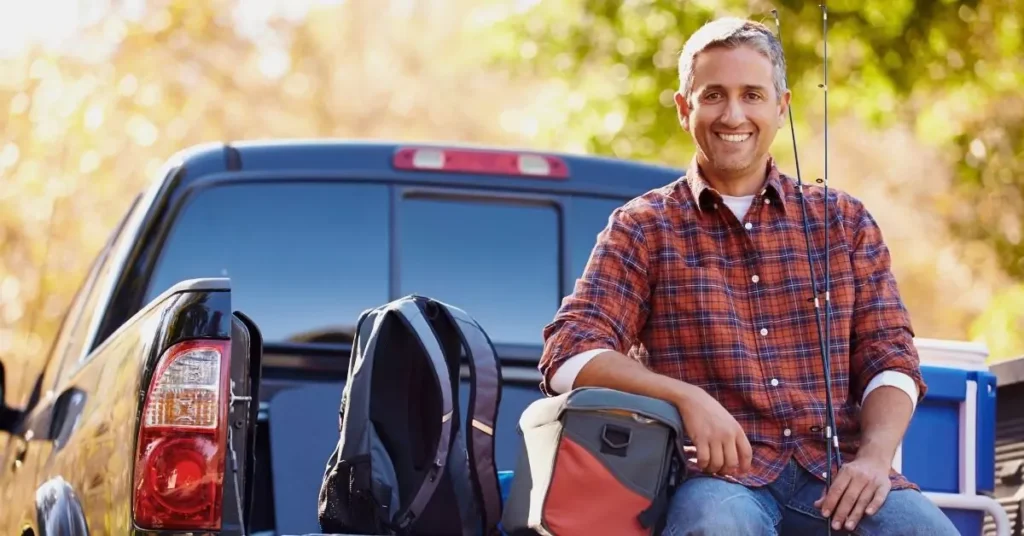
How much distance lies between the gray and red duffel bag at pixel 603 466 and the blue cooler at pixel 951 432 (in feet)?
4.40

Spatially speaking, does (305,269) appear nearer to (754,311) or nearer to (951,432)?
(754,311)

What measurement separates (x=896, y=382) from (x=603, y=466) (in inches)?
33.9

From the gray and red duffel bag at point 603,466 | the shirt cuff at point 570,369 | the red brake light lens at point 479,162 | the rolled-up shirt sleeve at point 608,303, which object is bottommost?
the gray and red duffel bag at point 603,466

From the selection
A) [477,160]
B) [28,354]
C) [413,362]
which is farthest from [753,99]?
[28,354]

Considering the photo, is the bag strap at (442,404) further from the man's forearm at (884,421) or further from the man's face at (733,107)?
the man's forearm at (884,421)

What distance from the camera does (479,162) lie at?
480 centimetres

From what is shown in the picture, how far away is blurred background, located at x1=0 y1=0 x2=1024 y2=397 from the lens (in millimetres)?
10773

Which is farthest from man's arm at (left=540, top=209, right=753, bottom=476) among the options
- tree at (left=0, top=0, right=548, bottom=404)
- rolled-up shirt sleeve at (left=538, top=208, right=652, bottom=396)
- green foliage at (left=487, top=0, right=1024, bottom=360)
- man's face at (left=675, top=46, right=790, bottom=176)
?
tree at (left=0, top=0, right=548, bottom=404)

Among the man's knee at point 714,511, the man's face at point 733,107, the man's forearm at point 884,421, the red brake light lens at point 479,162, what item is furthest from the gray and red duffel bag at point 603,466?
the red brake light lens at point 479,162

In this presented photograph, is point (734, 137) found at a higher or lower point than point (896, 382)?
higher

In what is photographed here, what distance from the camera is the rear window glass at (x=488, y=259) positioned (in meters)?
4.71

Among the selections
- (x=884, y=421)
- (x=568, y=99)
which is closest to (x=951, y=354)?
(x=884, y=421)

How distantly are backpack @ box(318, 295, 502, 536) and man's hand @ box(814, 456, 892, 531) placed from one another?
73 centimetres

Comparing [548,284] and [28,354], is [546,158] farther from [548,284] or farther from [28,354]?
A: [28,354]
